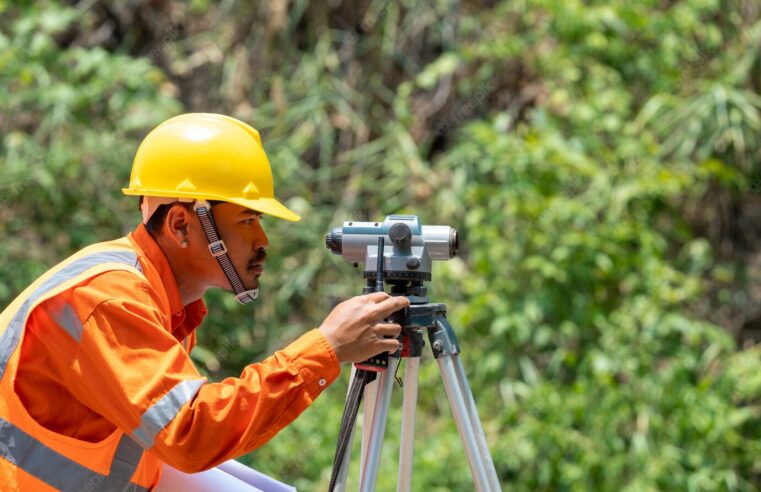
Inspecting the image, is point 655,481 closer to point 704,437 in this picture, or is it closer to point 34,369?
point 704,437

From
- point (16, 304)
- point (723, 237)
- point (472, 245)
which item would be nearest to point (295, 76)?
point (472, 245)

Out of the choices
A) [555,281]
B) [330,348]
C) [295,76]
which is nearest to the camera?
[330,348]

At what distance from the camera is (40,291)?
1.98 m

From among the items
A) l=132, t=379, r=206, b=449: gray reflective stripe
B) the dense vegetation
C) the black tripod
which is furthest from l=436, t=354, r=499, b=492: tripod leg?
the dense vegetation

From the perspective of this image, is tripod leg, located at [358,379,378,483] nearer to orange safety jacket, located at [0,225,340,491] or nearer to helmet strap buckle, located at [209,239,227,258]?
orange safety jacket, located at [0,225,340,491]

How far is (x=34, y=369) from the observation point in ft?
6.48

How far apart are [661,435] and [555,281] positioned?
75 centimetres

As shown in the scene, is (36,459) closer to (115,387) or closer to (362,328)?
(115,387)

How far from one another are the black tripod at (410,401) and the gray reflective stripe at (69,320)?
565 millimetres

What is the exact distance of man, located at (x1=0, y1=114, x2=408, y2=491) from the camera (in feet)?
6.14

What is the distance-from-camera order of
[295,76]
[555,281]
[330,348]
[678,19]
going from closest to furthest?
[330,348]
[555,281]
[678,19]
[295,76]

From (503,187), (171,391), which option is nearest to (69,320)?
(171,391)

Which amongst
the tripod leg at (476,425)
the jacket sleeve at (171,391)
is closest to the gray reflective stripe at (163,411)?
the jacket sleeve at (171,391)

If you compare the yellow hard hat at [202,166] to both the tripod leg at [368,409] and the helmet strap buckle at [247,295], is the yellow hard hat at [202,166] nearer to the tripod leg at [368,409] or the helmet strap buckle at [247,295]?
the helmet strap buckle at [247,295]
